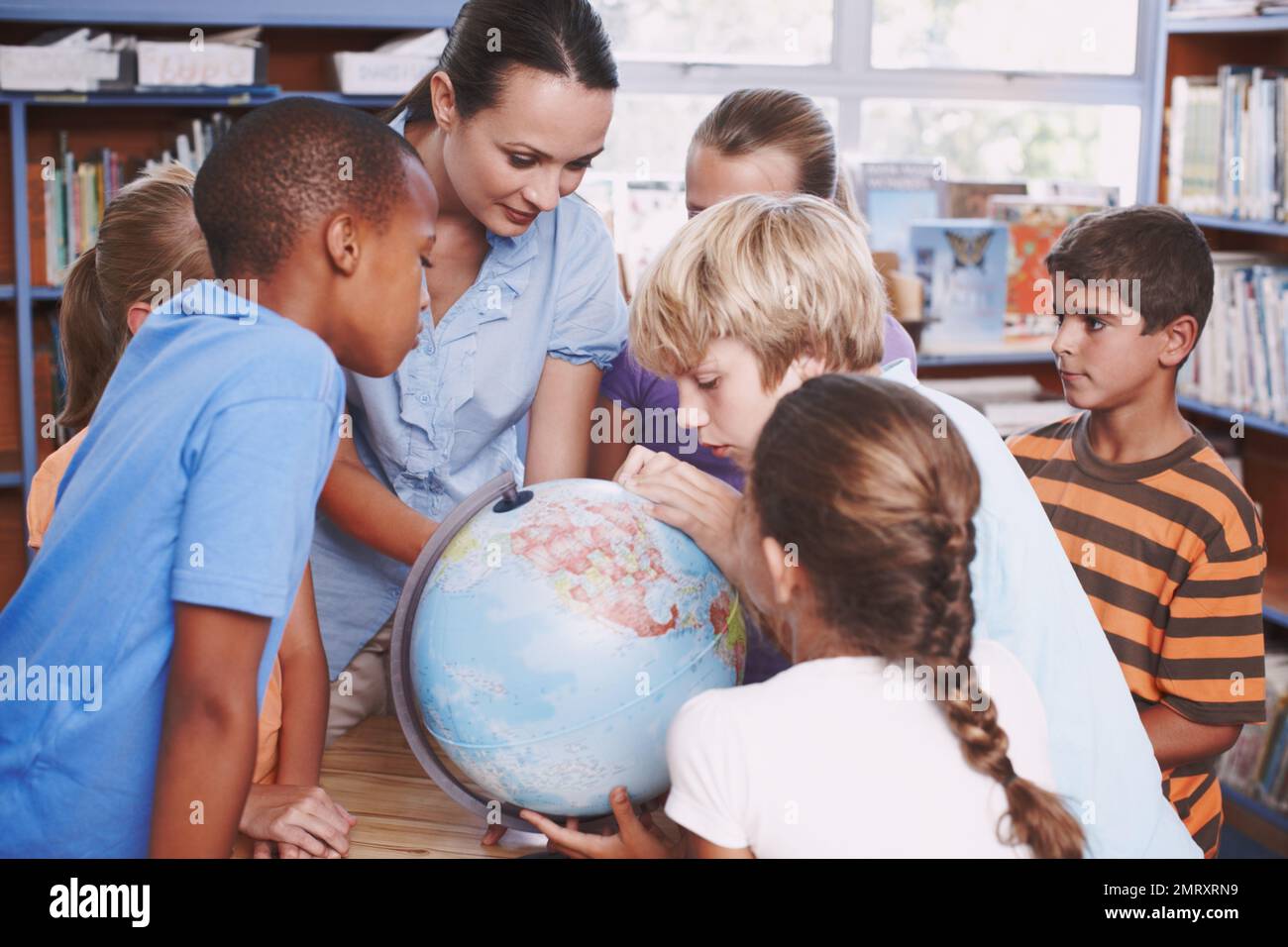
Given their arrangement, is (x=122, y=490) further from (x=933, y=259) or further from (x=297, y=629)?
(x=933, y=259)

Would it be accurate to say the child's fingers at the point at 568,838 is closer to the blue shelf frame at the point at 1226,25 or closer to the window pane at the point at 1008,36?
the blue shelf frame at the point at 1226,25

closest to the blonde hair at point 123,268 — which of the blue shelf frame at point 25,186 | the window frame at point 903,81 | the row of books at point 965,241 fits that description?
the blue shelf frame at point 25,186

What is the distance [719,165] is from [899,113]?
2573 millimetres

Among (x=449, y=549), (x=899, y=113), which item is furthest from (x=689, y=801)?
(x=899, y=113)

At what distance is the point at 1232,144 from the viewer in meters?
3.85

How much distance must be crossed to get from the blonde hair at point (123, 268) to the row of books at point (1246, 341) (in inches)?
112

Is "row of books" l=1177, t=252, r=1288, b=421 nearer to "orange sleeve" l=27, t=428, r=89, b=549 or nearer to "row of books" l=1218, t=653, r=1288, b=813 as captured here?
"row of books" l=1218, t=653, r=1288, b=813

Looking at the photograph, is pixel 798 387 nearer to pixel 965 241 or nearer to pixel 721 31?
pixel 965 241

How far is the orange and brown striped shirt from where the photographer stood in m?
2.04

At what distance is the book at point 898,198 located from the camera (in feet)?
14.1

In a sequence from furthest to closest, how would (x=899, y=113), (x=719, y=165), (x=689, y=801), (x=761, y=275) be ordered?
(x=899, y=113) → (x=719, y=165) → (x=761, y=275) → (x=689, y=801)

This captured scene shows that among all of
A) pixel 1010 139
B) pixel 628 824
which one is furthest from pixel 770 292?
pixel 1010 139

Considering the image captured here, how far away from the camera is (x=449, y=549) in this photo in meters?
1.48

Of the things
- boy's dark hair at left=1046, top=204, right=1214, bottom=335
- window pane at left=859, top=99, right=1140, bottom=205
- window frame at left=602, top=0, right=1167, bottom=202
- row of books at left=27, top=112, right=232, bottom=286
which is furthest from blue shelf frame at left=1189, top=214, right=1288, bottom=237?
row of books at left=27, top=112, right=232, bottom=286
